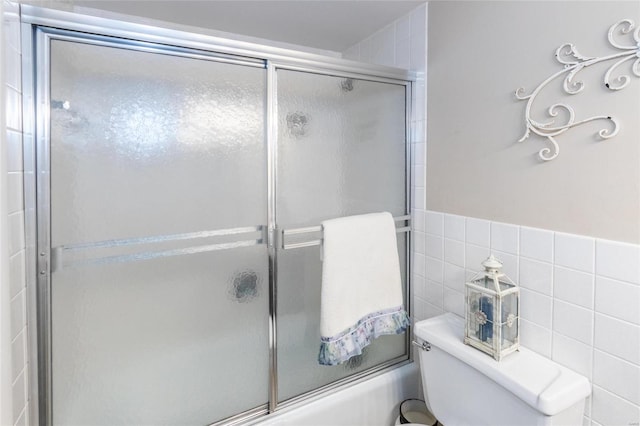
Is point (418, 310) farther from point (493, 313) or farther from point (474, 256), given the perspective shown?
point (493, 313)

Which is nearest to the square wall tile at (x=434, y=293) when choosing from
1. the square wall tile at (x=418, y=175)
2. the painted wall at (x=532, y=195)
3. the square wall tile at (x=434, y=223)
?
the painted wall at (x=532, y=195)

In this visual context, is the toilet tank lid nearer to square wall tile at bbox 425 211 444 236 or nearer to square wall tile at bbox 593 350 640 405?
square wall tile at bbox 593 350 640 405

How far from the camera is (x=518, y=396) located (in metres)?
0.95

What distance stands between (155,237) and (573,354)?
1339mm

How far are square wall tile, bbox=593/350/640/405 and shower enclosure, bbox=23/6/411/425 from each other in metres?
0.91

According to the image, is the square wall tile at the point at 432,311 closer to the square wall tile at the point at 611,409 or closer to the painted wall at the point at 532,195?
the painted wall at the point at 532,195

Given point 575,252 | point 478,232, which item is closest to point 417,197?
point 478,232

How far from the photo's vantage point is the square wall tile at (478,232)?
126cm

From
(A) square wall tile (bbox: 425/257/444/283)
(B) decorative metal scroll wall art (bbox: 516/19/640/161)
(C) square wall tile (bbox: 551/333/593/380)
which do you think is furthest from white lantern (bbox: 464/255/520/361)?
(B) decorative metal scroll wall art (bbox: 516/19/640/161)

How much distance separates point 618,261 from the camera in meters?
0.91

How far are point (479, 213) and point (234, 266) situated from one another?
937 millimetres

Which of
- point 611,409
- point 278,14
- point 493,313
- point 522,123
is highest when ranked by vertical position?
point 278,14

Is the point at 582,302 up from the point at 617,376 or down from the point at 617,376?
up

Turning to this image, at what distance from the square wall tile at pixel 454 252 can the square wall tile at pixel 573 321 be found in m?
0.37
